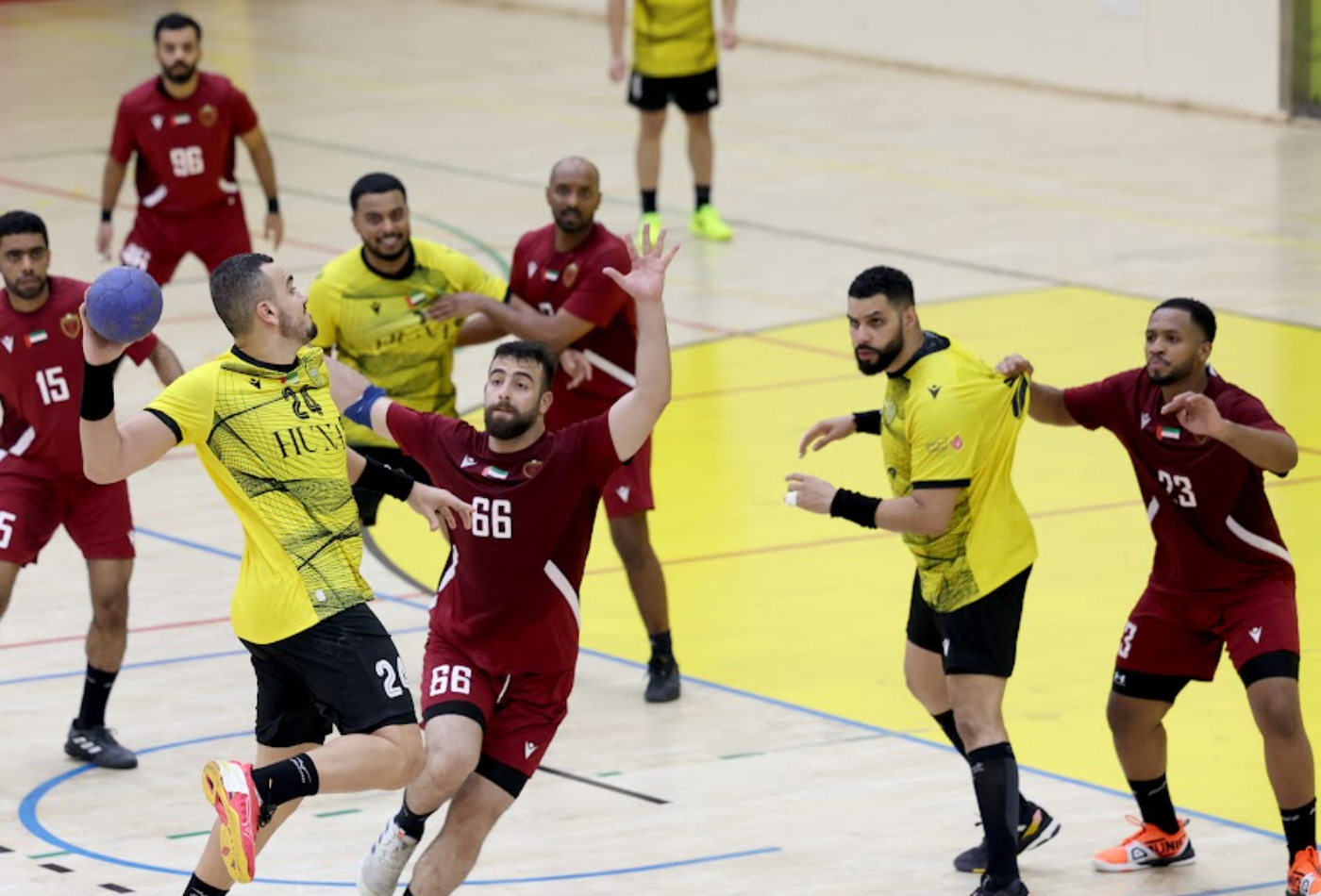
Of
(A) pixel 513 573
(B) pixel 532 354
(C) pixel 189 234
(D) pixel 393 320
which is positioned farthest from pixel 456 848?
(C) pixel 189 234

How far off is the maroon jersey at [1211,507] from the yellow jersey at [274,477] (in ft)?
9.33

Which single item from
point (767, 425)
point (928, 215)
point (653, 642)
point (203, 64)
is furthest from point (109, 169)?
point (203, 64)

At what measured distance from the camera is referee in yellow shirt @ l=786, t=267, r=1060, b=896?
29.9 ft

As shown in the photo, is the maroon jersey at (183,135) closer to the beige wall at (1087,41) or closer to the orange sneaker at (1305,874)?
the orange sneaker at (1305,874)

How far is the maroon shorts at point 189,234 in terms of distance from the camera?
16359mm

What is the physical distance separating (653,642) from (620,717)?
0.40m

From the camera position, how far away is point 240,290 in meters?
8.61

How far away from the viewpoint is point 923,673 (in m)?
9.61

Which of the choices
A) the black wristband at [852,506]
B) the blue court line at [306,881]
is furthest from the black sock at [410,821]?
the black wristband at [852,506]

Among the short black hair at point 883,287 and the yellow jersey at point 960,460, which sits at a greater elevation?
the short black hair at point 883,287

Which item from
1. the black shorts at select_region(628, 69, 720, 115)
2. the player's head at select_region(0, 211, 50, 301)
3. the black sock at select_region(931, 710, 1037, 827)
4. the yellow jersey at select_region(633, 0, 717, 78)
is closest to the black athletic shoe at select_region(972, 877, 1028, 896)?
the black sock at select_region(931, 710, 1037, 827)

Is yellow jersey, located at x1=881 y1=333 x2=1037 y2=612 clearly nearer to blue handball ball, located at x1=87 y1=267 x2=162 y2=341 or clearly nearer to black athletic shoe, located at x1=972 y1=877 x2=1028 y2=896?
black athletic shoe, located at x1=972 y1=877 x2=1028 y2=896

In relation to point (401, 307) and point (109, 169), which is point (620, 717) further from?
point (109, 169)

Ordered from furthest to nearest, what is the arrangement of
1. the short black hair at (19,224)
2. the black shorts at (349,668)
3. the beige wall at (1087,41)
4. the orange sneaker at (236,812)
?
1. the beige wall at (1087,41)
2. the short black hair at (19,224)
3. the black shorts at (349,668)
4. the orange sneaker at (236,812)
